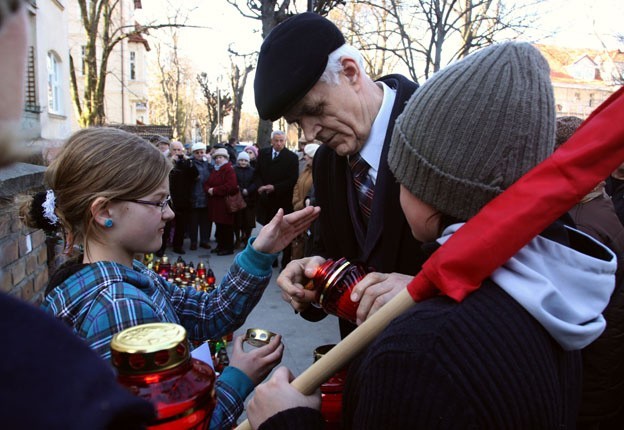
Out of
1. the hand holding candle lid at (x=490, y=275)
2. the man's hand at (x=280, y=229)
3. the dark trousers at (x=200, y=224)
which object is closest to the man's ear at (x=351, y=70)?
the man's hand at (x=280, y=229)

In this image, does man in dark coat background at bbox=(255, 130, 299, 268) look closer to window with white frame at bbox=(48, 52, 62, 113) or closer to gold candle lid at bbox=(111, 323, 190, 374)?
gold candle lid at bbox=(111, 323, 190, 374)

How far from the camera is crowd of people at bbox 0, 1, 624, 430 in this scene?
2.11 feet

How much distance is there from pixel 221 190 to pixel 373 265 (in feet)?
24.9

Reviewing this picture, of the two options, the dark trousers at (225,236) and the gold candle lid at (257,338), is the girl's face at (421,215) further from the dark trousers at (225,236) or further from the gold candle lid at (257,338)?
the dark trousers at (225,236)

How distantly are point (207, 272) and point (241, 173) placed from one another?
4.16m

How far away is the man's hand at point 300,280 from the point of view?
162cm

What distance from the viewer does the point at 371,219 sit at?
1837 millimetres

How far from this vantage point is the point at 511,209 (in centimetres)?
94

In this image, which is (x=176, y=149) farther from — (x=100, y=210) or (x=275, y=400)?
(x=275, y=400)

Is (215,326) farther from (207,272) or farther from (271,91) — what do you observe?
(207,272)

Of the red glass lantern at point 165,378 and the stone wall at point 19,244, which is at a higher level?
the red glass lantern at point 165,378

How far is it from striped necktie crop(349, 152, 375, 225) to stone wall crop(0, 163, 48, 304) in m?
1.53

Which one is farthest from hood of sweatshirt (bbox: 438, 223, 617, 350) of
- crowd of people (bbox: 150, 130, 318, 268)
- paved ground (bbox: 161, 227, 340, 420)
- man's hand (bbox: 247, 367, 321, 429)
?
crowd of people (bbox: 150, 130, 318, 268)

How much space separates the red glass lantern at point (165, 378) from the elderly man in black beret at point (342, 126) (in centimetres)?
89
